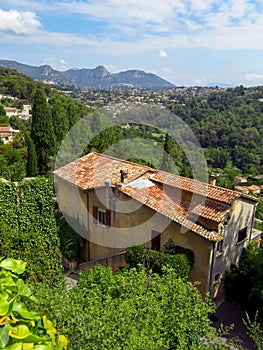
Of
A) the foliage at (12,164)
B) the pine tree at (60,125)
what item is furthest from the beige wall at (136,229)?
the pine tree at (60,125)

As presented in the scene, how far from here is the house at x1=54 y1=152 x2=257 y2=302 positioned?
10625 millimetres

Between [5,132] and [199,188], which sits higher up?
[199,188]

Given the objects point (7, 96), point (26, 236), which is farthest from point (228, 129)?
point (26, 236)

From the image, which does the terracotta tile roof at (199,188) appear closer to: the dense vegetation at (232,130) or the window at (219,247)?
the window at (219,247)

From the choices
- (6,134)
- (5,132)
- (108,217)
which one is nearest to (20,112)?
(5,132)

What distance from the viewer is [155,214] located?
11594mm

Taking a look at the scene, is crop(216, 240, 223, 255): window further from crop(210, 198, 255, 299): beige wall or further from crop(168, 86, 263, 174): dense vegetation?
crop(168, 86, 263, 174): dense vegetation

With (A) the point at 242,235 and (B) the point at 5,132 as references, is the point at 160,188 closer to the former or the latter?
(A) the point at 242,235

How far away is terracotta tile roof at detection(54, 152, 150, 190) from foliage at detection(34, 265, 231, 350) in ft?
22.6

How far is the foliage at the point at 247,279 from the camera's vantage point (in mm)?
10336

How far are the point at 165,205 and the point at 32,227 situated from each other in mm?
4988

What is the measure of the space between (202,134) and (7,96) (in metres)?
53.6

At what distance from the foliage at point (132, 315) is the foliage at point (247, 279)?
209 inches

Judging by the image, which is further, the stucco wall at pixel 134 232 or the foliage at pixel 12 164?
the foliage at pixel 12 164
